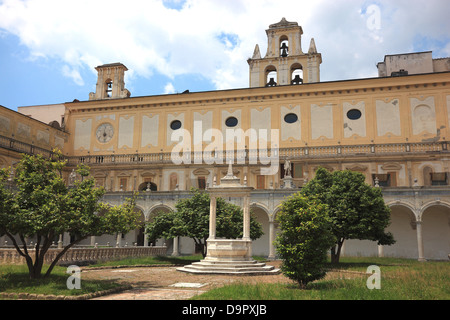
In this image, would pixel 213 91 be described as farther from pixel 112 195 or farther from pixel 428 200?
pixel 428 200

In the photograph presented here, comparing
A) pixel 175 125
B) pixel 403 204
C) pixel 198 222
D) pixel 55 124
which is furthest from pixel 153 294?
pixel 55 124

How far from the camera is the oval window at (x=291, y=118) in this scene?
38.8 m

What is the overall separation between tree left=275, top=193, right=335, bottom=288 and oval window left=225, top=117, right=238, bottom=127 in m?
→ 27.0

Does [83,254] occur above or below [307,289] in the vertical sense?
above

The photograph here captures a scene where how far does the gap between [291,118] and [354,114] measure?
571 centimetres

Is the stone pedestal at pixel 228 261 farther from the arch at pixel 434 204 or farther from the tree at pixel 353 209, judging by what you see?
the arch at pixel 434 204

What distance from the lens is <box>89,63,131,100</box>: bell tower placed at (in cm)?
4475

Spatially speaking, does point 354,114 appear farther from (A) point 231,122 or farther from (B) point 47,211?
(B) point 47,211

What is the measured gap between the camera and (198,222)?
24.3m

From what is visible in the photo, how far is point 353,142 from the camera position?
36906mm

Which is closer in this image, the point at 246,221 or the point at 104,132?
the point at 246,221

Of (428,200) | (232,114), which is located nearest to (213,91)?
(232,114)
